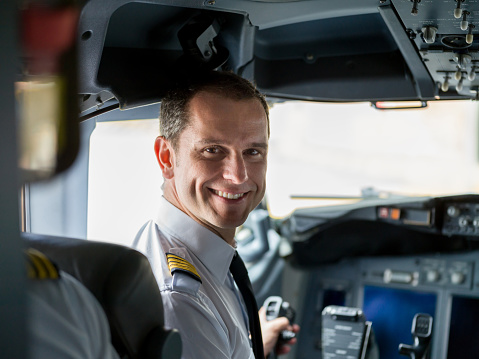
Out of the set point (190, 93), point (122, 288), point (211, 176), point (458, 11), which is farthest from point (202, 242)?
point (458, 11)

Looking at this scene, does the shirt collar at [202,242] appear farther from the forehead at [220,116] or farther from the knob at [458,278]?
the knob at [458,278]

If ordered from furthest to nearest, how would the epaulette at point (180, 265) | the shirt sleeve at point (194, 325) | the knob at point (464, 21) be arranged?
the knob at point (464, 21) → the epaulette at point (180, 265) → the shirt sleeve at point (194, 325)

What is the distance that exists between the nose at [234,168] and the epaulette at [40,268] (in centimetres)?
117

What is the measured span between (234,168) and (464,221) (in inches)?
79.2

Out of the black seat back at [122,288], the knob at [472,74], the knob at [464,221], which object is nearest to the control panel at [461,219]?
the knob at [464,221]

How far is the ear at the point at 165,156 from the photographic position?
2158 millimetres

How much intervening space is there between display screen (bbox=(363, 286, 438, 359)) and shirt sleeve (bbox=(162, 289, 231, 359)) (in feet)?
7.45

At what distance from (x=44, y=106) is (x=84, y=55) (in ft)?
3.65

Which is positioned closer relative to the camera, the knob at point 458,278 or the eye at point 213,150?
the eye at point 213,150

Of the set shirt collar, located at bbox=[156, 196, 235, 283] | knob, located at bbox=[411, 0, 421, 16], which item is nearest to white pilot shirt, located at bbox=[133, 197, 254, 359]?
shirt collar, located at bbox=[156, 196, 235, 283]

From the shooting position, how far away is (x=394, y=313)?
150 inches

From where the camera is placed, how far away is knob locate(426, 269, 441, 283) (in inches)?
150

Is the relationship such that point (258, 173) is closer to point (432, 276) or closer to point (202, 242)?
point (202, 242)

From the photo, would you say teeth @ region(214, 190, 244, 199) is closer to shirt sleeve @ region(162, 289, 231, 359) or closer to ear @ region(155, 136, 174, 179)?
ear @ region(155, 136, 174, 179)
